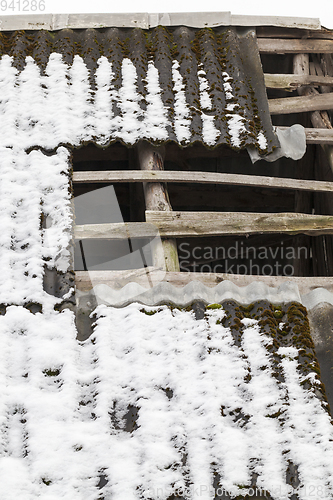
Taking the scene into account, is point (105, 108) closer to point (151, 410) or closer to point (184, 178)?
point (184, 178)

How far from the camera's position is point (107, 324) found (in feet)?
8.60

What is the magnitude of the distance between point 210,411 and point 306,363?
61 centimetres

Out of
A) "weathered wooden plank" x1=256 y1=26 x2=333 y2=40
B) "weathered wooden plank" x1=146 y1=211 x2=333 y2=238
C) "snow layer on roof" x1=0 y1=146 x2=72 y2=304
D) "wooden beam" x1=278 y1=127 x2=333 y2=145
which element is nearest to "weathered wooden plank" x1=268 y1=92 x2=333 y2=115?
"wooden beam" x1=278 y1=127 x2=333 y2=145

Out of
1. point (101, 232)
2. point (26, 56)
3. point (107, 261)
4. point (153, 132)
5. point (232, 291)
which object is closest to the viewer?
point (232, 291)

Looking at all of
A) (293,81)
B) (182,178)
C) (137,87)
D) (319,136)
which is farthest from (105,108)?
(293,81)

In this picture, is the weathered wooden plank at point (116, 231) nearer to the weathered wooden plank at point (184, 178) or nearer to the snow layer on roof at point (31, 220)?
the snow layer on roof at point (31, 220)

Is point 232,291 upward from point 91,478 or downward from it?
upward

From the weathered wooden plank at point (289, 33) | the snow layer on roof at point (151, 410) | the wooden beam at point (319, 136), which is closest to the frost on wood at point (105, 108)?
the wooden beam at point (319, 136)

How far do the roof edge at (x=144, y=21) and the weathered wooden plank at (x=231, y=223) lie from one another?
2638mm

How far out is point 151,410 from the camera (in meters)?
2.25

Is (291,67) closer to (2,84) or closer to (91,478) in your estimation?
(2,84)

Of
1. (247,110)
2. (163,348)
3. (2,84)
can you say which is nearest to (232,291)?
(163,348)

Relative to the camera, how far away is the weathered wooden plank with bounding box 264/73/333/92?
15.2ft

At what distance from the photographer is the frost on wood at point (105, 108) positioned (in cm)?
363
